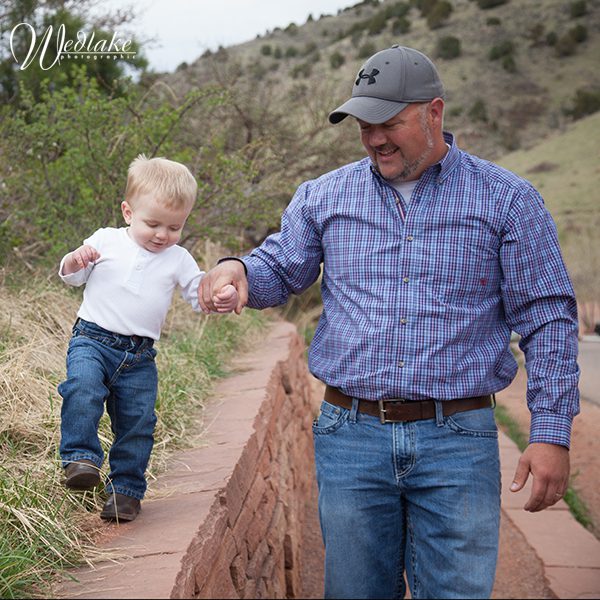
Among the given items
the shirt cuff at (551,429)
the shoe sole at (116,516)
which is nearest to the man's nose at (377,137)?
the shirt cuff at (551,429)

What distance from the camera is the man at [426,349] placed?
9.25ft

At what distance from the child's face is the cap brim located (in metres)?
0.65

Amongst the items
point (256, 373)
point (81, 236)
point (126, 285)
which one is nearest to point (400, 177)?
point (126, 285)

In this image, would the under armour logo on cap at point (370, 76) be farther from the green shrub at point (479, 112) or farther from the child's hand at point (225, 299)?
the green shrub at point (479, 112)

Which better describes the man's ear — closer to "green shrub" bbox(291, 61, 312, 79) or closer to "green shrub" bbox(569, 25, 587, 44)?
"green shrub" bbox(291, 61, 312, 79)

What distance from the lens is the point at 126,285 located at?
3.10 meters

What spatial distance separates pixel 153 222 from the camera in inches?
122

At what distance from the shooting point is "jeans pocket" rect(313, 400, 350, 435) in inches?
117

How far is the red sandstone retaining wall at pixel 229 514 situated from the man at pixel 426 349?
450 mm

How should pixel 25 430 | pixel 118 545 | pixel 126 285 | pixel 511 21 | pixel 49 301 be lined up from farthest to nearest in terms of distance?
pixel 511 21, pixel 49 301, pixel 25 430, pixel 126 285, pixel 118 545

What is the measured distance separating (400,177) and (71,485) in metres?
1.43

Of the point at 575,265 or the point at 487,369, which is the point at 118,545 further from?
the point at 575,265

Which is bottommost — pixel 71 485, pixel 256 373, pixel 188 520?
pixel 256 373

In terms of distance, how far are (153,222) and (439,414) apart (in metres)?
1.13
